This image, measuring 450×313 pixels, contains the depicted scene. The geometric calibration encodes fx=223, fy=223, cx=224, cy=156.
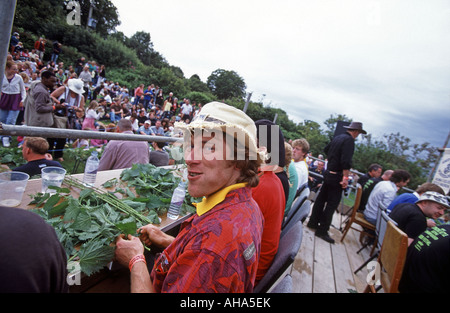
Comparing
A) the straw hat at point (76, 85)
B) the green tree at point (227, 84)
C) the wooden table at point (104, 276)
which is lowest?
the wooden table at point (104, 276)

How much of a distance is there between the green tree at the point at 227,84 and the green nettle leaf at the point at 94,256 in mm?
51532

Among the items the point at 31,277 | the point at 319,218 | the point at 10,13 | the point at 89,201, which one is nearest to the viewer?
the point at 31,277

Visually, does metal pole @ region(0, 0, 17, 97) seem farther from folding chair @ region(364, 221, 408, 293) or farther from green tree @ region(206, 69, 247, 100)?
green tree @ region(206, 69, 247, 100)

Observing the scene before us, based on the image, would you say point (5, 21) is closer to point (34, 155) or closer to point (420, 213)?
point (34, 155)

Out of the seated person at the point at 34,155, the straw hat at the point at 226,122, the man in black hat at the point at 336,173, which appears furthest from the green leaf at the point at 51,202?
the man in black hat at the point at 336,173

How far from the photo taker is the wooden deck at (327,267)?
3.34m

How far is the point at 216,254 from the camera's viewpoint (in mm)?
1021

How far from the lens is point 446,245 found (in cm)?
247

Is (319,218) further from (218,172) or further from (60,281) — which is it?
(60,281)

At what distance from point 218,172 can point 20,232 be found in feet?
3.31

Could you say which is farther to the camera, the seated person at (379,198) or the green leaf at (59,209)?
the seated person at (379,198)

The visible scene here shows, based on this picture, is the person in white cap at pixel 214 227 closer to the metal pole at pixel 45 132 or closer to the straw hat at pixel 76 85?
the metal pole at pixel 45 132

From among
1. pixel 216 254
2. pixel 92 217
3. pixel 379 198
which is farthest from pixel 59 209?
pixel 379 198
